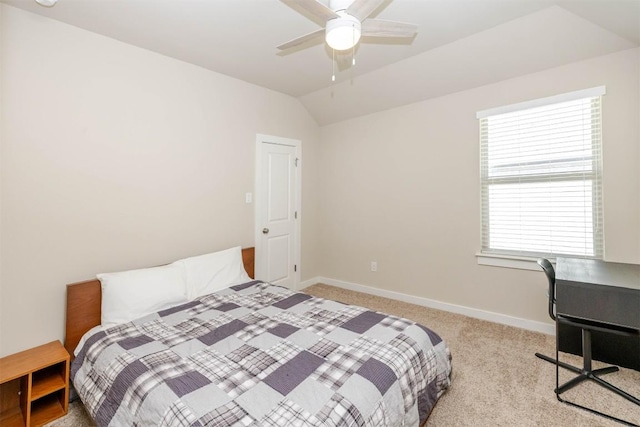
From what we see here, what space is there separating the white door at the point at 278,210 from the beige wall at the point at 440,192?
1.96 feet

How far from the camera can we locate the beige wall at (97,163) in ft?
6.74

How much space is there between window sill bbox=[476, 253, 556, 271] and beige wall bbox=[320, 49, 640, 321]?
0.06 m

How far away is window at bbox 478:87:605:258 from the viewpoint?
8.57 ft

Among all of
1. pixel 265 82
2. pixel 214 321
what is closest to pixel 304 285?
pixel 214 321

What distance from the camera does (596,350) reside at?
238 cm

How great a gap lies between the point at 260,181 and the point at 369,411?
2877 millimetres

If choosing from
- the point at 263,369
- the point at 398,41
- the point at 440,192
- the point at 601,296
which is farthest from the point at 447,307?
the point at 398,41

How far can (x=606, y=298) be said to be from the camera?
1803 mm

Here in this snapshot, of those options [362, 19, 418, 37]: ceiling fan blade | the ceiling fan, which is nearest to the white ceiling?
[362, 19, 418, 37]: ceiling fan blade

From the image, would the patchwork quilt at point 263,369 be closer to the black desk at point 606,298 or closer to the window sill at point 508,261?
the black desk at point 606,298

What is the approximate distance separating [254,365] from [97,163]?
2117 mm

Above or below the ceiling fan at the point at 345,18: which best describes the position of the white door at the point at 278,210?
below

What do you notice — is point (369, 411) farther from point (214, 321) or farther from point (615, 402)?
point (615, 402)

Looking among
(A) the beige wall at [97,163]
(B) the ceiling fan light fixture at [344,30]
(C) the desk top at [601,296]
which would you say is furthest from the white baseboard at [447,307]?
(B) the ceiling fan light fixture at [344,30]
